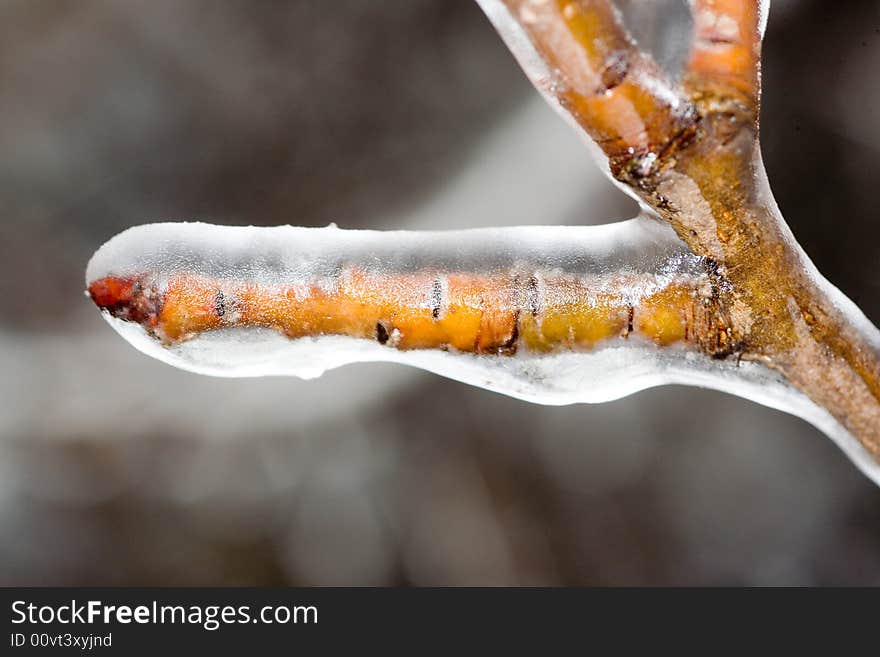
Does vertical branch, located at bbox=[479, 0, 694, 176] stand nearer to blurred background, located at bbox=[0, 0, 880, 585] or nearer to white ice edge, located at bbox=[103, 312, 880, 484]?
white ice edge, located at bbox=[103, 312, 880, 484]

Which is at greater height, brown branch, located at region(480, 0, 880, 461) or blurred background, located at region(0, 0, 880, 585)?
blurred background, located at region(0, 0, 880, 585)

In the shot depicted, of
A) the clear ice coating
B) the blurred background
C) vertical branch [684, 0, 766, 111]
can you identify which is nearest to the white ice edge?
the clear ice coating

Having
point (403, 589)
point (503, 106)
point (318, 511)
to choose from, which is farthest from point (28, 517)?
point (503, 106)

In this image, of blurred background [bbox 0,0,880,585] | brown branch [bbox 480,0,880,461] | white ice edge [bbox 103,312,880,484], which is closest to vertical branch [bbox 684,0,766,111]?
brown branch [bbox 480,0,880,461]

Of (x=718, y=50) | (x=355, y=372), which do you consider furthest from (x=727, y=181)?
(x=355, y=372)

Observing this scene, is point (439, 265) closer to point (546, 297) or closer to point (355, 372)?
point (546, 297)

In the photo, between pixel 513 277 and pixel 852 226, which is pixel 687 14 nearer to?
pixel 513 277

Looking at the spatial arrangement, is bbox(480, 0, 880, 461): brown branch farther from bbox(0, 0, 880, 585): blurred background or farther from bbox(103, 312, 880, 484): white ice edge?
bbox(0, 0, 880, 585): blurred background

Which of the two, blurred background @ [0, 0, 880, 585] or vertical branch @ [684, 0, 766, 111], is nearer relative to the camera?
vertical branch @ [684, 0, 766, 111]
